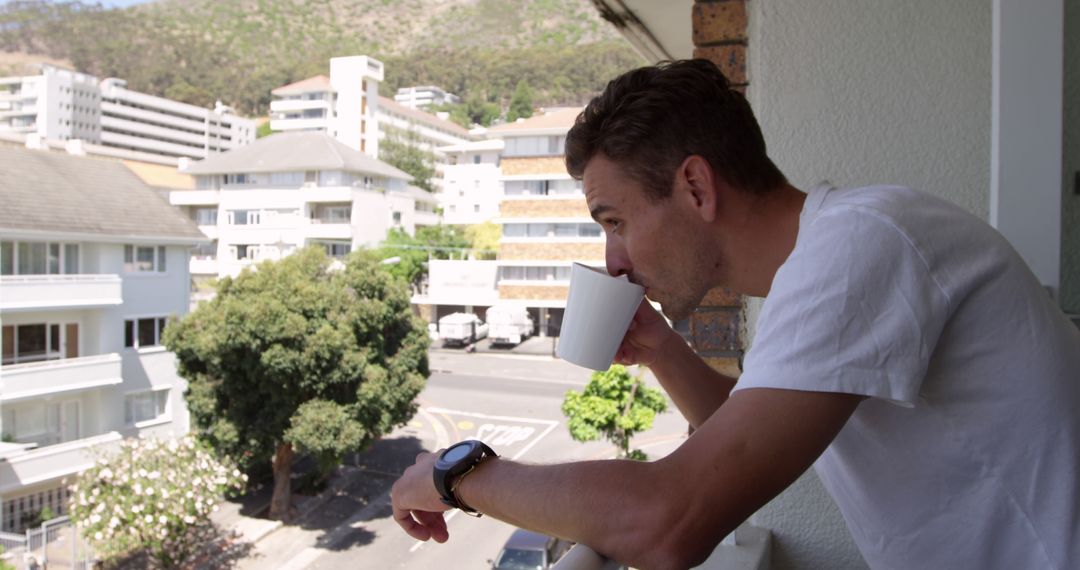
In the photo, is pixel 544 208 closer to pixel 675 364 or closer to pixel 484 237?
pixel 484 237

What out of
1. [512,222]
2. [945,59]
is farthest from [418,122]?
[945,59]

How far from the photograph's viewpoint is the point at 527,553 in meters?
7.34

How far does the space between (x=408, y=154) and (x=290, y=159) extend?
12879mm

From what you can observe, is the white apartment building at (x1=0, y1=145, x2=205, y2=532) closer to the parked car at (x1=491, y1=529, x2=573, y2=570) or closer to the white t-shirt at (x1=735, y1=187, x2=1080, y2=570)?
the parked car at (x1=491, y1=529, x2=573, y2=570)

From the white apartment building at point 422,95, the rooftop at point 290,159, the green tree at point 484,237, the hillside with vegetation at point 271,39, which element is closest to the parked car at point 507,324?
the green tree at point 484,237

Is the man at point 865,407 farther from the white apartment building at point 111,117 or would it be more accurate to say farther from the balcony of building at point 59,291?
the white apartment building at point 111,117

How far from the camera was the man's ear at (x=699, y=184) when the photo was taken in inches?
24.8

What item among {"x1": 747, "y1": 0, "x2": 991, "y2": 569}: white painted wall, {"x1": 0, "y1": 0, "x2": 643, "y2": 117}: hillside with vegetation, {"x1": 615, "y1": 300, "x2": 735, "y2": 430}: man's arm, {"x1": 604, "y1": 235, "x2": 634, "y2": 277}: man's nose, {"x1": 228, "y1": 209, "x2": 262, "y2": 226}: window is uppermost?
{"x1": 0, "y1": 0, "x2": 643, "y2": 117}: hillside with vegetation

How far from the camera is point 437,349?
20.1m

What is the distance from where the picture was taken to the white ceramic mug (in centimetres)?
76

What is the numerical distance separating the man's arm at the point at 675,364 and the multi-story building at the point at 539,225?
17.4 meters

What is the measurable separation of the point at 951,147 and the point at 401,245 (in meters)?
23.7

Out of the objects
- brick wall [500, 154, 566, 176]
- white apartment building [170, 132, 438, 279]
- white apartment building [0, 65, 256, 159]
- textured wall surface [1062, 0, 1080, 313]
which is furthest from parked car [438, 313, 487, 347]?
white apartment building [0, 65, 256, 159]

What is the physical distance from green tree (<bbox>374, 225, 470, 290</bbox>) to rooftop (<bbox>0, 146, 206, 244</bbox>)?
8364mm
